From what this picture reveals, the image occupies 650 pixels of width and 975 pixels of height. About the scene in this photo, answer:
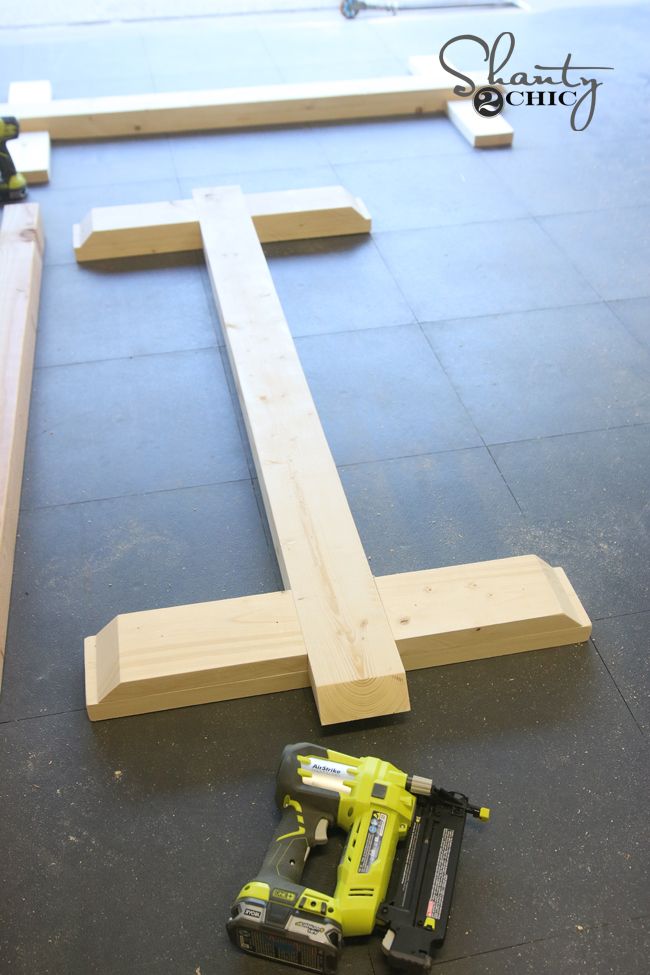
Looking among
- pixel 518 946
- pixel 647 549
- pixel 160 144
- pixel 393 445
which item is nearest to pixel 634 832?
pixel 518 946

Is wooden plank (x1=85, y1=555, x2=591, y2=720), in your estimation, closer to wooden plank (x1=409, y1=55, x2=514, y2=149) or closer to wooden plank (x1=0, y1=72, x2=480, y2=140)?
wooden plank (x1=409, y1=55, x2=514, y2=149)

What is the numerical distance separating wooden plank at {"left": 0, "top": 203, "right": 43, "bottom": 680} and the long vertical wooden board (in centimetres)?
63

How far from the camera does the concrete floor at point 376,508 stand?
168cm

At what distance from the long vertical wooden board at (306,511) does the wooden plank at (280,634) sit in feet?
0.19

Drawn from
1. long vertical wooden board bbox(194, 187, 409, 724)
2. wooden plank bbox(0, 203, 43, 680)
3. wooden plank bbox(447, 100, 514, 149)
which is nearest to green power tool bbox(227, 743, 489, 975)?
long vertical wooden board bbox(194, 187, 409, 724)

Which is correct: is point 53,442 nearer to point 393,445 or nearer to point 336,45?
point 393,445

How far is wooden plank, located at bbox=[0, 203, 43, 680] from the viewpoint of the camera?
229 centimetres

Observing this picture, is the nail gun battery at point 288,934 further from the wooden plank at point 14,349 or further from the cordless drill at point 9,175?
the cordless drill at point 9,175

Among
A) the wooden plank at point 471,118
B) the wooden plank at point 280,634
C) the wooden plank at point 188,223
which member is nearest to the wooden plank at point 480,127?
the wooden plank at point 471,118

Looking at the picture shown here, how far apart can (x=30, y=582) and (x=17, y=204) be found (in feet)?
6.39

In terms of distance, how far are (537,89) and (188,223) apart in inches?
90.9

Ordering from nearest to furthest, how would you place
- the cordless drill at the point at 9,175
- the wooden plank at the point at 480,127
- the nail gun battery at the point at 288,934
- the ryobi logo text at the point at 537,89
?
1. the nail gun battery at the point at 288,934
2. the cordless drill at the point at 9,175
3. the wooden plank at the point at 480,127
4. the ryobi logo text at the point at 537,89

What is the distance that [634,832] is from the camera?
1761 mm

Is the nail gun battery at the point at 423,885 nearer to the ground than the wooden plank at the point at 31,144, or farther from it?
nearer to the ground
